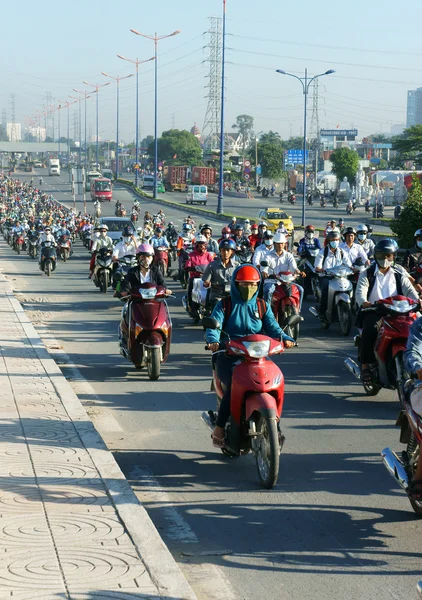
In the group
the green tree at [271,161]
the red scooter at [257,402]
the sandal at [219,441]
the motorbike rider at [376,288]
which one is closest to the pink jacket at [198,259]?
the motorbike rider at [376,288]

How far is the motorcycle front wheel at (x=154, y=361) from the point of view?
1241 cm

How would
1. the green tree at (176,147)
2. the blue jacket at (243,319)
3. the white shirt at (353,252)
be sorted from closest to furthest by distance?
the blue jacket at (243,319) → the white shirt at (353,252) → the green tree at (176,147)

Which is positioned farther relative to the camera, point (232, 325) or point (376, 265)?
point (376, 265)

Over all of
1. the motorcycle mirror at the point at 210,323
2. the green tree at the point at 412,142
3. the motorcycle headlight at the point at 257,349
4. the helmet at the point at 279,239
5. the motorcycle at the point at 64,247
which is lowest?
the motorcycle at the point at 64,247

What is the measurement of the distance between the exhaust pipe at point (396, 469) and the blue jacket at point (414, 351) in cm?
64

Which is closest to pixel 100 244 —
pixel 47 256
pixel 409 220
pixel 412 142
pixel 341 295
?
pixel 47 256

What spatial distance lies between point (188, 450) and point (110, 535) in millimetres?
2799

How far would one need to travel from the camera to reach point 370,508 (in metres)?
7.15

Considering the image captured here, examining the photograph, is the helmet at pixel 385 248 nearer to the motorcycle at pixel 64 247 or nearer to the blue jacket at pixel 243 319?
the blue jacket at pixel 243 319

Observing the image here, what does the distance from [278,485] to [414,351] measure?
65.5 inches

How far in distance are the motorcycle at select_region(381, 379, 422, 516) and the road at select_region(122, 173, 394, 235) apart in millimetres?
51639

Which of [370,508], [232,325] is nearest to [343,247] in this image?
[232,325]

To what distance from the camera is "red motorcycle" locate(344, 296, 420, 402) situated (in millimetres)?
10391

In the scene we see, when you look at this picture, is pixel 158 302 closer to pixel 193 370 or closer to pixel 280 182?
pixel 193 370
